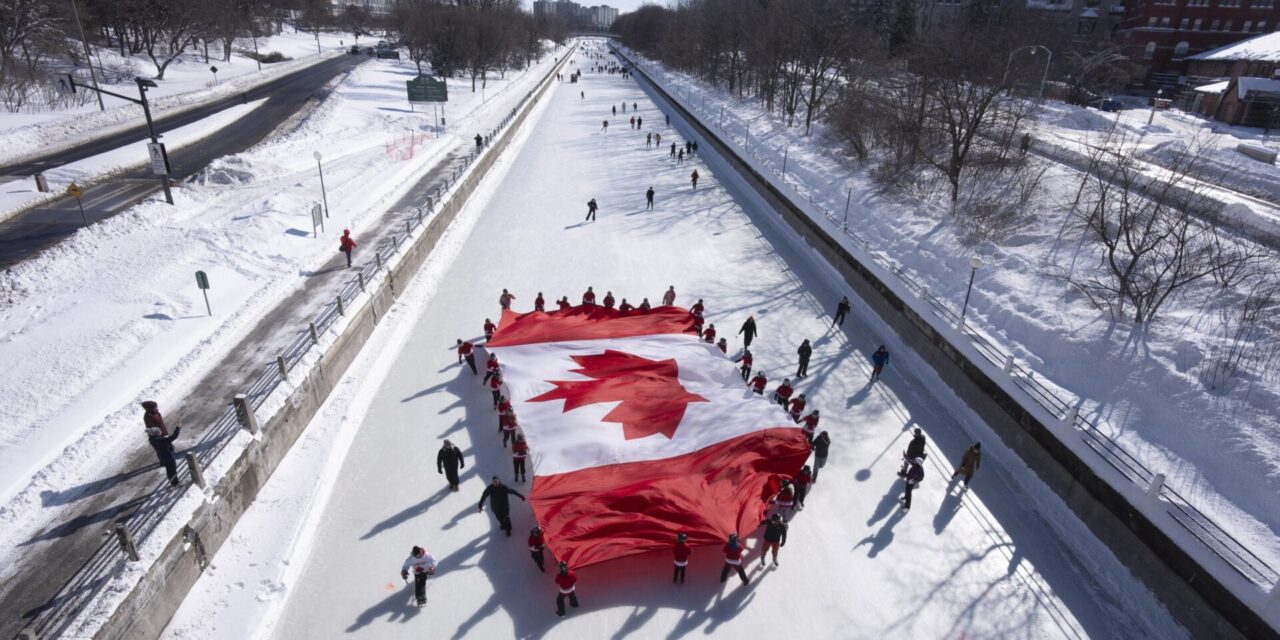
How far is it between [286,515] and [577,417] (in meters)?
5.24

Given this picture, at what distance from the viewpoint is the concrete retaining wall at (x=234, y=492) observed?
316 inches

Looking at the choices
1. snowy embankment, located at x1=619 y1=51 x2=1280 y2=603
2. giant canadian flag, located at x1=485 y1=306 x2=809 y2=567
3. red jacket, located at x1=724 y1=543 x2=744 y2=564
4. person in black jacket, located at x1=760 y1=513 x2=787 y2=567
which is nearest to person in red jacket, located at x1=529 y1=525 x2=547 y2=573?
giant canadian flag, located at x1=485 y1=306 x2=809 y2=567

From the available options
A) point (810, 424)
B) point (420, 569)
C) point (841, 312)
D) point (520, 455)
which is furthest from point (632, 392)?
point (841, 312)

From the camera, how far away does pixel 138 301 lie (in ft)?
52.2

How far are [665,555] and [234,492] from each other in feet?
23.4

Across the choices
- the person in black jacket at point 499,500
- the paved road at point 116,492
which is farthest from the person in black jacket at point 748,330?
the paved road at point 116,492

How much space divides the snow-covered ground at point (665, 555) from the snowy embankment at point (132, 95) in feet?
95.6

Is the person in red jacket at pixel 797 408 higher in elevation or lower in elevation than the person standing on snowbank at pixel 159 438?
lower

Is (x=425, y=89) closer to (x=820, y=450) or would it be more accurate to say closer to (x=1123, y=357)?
(x=820, y=450)

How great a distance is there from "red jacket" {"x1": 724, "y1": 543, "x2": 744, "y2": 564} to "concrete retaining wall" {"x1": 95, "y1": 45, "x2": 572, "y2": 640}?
7782 millimetres

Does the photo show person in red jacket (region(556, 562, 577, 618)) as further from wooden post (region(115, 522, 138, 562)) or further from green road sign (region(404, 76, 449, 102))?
green road sign (region(404, 76, 449, 102))

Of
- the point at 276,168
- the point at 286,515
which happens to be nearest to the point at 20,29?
the point at 276,168

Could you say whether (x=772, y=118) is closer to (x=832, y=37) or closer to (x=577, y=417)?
(x=832, y=37)

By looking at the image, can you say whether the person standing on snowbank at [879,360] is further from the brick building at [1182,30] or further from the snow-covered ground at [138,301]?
the brick building at [1182,30]
